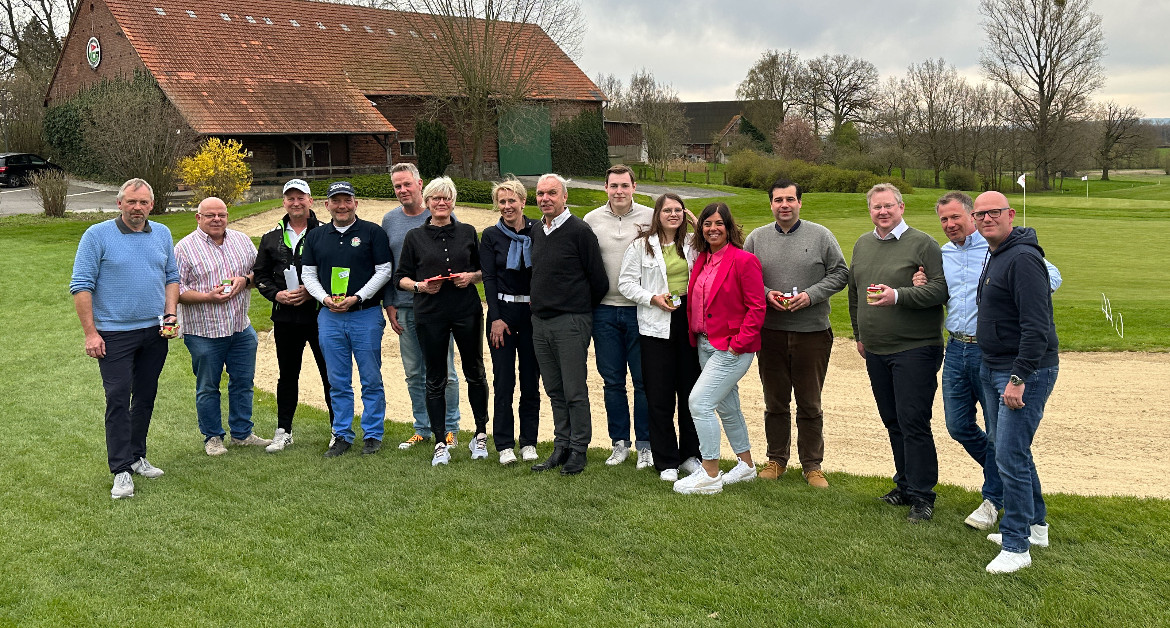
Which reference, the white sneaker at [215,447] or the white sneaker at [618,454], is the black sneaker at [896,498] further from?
the white sneaker at [215,447]

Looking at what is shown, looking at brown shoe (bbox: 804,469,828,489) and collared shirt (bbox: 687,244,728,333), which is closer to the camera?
collared shirt (bbox: 687,244,728,333)

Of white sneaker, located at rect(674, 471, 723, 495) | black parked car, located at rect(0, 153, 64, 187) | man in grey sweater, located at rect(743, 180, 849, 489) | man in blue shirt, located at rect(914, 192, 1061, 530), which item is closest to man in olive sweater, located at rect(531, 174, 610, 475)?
white sneaker, located at rect(674, 471, 723, 495)

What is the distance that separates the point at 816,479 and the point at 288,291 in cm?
399

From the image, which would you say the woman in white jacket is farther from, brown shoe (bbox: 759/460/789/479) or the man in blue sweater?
the man in blue sweater

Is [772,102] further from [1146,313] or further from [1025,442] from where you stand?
[1025,442]

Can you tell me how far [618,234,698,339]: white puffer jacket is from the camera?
595 cm

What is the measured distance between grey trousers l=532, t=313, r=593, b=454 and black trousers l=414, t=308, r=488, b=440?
0.50 meters

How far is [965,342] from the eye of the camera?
5.08 meters


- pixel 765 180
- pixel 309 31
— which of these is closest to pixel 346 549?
pixel 309 31

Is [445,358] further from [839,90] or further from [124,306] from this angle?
[839,90]

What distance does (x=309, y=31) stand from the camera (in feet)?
121

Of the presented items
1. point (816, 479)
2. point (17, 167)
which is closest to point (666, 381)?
point (816, 479)

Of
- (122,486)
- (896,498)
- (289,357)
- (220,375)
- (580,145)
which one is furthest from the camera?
(580,145)

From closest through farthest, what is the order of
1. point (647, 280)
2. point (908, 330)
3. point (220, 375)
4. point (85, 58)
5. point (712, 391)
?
1. point (908, 330)
2. point (712, 391)
3. point (647, 280)
4. point (220, 375)
5. point (85, 58)
